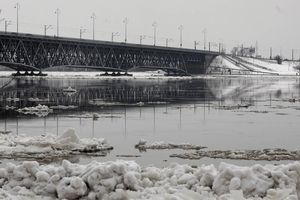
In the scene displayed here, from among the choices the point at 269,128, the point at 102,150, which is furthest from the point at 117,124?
the point at 102,150

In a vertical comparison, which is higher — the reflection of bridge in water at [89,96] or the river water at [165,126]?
the reflection of bridge in water at [89,96]

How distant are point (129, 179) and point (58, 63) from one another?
141082mm

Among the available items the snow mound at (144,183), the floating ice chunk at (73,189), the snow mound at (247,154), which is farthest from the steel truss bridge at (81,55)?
→ the floating ice chunk at (73,189)

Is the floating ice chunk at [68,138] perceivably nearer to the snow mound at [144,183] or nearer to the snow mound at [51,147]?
the snow mound at [51,147]

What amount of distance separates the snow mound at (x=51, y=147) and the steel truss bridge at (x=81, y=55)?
354ft

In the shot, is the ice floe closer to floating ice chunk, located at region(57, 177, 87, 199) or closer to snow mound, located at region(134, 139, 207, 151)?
snow mound, located at region(134, 139, 207, 151)

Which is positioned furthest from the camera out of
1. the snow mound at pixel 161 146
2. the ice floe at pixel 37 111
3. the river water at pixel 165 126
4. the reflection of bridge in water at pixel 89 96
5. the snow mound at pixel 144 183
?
the reflection of bridge in water at pixel 89 96

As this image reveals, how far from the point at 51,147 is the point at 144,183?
7.67m

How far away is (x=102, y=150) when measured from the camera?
67.4 feet

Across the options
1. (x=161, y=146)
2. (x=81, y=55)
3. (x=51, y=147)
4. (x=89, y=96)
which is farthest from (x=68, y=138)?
(x=81, y=55)

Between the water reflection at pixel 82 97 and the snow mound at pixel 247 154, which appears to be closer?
the snow mound at pixel 247 154

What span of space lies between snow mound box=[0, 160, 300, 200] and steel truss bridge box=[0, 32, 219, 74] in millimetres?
115555

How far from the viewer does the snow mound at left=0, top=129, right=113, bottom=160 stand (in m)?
19.1

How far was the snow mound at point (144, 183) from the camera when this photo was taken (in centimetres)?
1222
